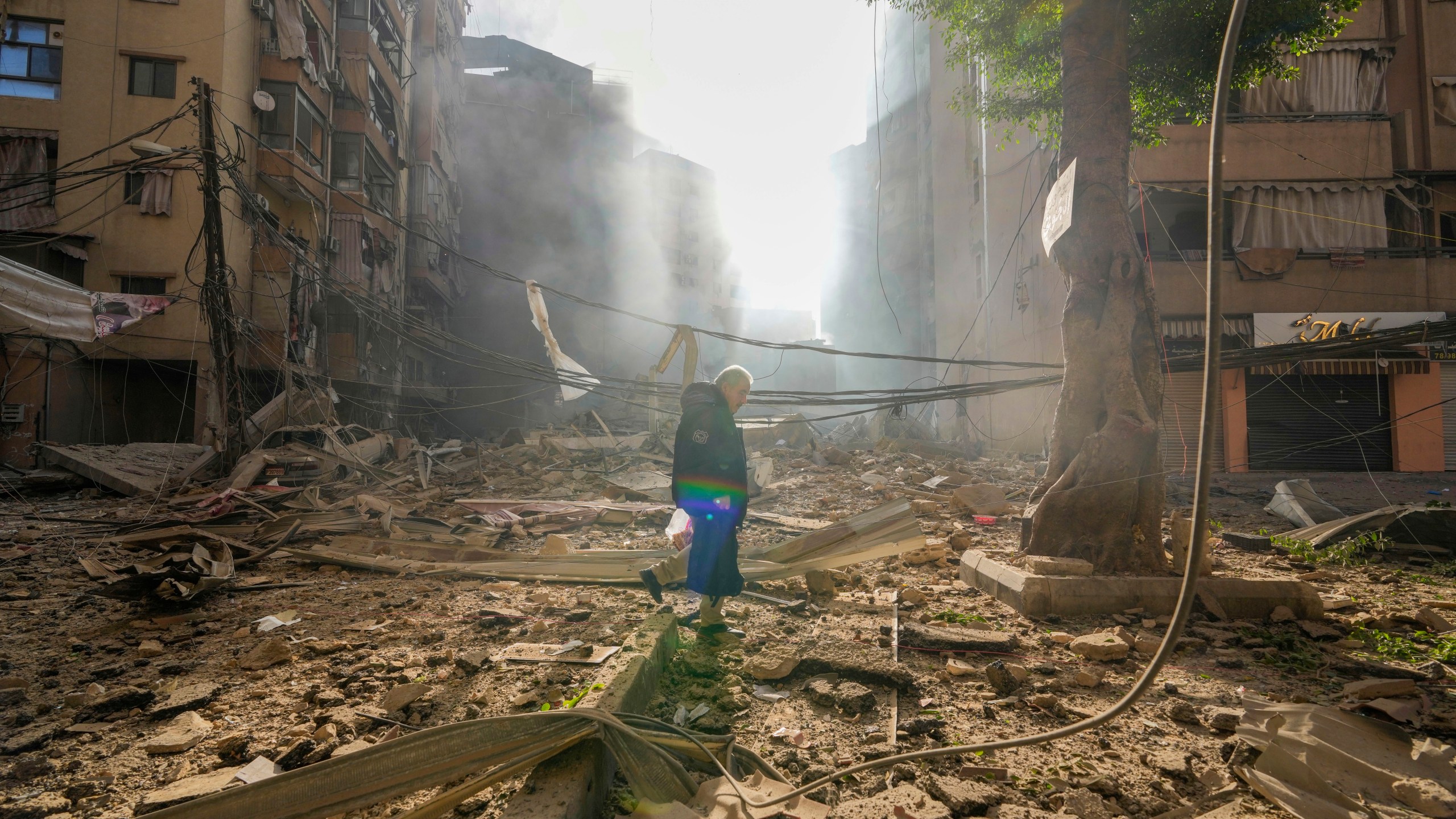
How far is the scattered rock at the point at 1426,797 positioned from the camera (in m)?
2.10

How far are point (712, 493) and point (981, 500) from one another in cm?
674

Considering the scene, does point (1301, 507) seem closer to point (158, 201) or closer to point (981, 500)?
point (981, 500)

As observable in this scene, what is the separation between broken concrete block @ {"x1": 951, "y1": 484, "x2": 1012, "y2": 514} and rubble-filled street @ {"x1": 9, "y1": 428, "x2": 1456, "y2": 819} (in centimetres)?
245

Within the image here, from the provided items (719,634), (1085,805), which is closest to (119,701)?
(719,634)

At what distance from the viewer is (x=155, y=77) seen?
17094mm

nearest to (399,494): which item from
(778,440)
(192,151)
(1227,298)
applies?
(192,151)

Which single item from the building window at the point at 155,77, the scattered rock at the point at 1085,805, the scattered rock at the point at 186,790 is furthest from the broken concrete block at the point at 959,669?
the building window at the point at 155,77

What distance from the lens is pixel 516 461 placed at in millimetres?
15359

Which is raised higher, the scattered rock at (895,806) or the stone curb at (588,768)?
the stone curb at (588,768)

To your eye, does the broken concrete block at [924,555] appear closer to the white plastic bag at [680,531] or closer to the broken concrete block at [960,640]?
the white plastic bag at [680,531]

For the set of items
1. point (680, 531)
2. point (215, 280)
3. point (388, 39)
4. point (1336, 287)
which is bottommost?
point (680, 531)

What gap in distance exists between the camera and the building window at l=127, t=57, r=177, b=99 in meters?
17.0

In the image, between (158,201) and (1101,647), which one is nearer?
(1101,647)

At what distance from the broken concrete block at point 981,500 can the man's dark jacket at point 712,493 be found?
6.29 m
